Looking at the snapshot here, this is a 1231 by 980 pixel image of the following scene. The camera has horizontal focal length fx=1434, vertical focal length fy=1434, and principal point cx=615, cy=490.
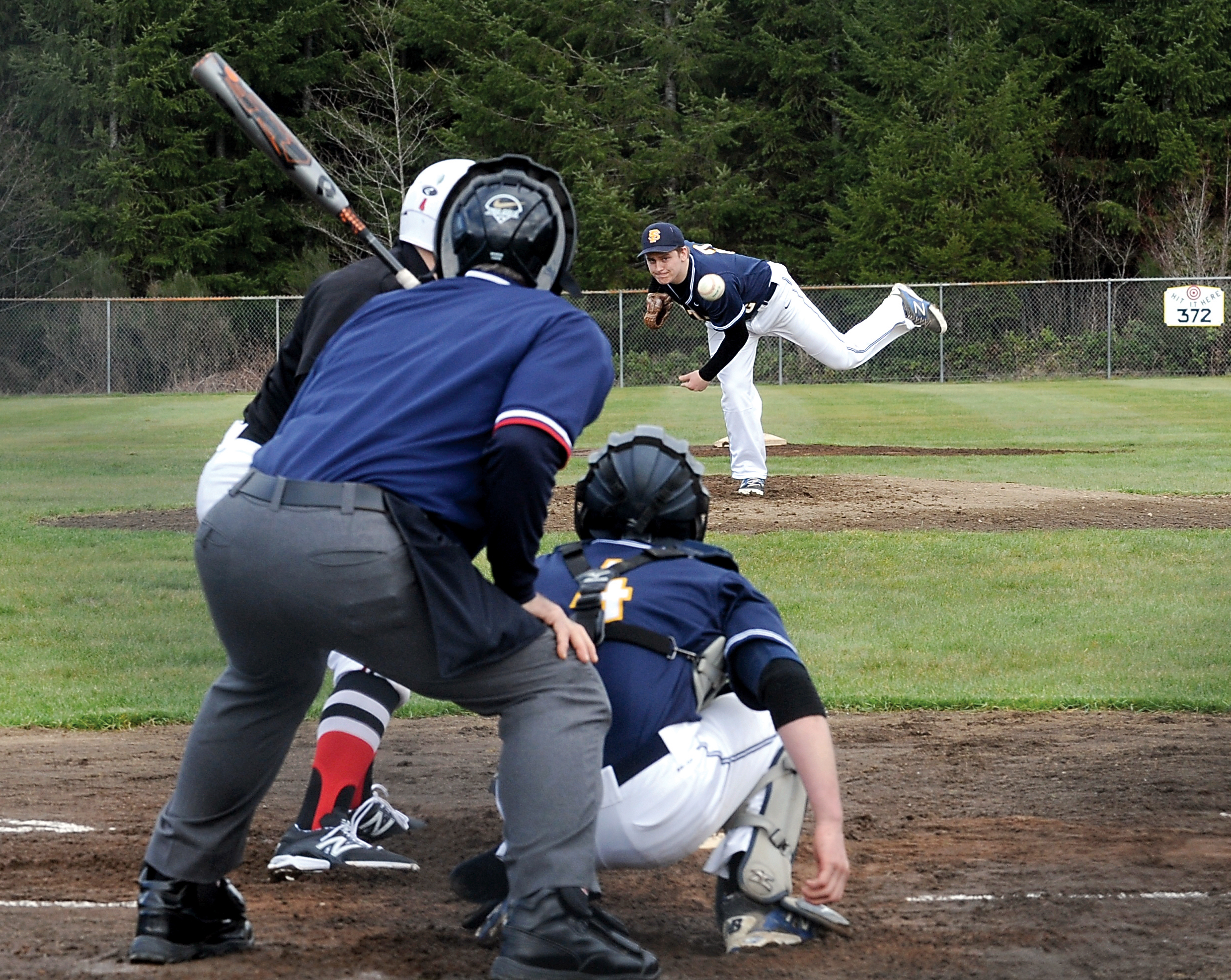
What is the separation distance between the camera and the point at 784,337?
39.9 feet

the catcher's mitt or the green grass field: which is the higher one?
the catcher's mitt

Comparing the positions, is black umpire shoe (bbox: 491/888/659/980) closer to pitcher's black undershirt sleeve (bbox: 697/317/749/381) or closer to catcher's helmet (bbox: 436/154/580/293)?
catcher's helmet (bbox: 436/154/580/293)

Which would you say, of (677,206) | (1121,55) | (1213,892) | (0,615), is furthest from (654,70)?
(1213,892)

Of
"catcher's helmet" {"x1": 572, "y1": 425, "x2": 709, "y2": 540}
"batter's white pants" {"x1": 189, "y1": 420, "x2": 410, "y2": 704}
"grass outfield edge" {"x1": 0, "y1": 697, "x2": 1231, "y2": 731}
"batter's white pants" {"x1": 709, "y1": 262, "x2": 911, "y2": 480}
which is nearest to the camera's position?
"catcher's helmet" {"x1": 572, "y1": 425, "x2": 709, "y2": 540}

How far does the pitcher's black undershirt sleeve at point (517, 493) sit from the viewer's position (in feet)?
9.67

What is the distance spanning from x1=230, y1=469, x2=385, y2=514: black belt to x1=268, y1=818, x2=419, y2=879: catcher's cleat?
1374 mm

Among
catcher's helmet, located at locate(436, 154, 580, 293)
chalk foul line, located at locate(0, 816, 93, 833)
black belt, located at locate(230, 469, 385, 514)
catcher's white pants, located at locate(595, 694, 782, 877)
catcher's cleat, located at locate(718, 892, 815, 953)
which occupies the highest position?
catcher's helmet, located at locate(436, 154, 580, 293)

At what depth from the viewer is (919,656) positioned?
7504 millimetres

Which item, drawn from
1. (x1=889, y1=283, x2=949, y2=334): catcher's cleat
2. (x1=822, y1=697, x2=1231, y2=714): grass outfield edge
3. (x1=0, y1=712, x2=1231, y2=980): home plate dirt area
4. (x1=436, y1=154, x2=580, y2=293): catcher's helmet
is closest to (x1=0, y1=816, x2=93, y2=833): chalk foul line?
(x1=0, y1=712, x2=1231, y2=980): home plate dirt area

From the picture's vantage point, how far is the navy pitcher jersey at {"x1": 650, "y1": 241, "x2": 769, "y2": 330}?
440 inches

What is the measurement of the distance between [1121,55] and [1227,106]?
11.2 ft

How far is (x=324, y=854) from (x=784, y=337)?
8.75 metres

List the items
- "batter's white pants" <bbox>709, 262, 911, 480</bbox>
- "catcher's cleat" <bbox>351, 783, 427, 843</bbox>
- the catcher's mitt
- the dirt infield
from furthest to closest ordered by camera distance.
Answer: the catcher's mitt < "batter's white pants" <bbox>709, 262, 911, 480</bbox> < the dirt infield < "catcher's cleat" <bbox>351, 783, 427, 843</bbox>

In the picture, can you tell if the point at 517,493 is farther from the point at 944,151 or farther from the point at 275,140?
the point at 944,151
